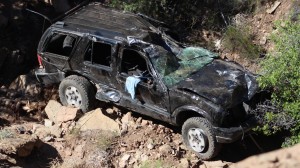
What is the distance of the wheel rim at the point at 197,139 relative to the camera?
8692 mm

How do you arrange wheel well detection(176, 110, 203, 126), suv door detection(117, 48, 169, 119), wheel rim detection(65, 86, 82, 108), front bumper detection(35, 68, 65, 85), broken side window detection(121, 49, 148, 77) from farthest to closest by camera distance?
front bumper detection(35, 68, 65, 85) < wheel rim detection(65, 86, 82, 108) < broken side window detection(121, 49, 148, 77) < suv door detection(117, 48, 169, 119) < wheel well detection(176, 110, 203, 126)

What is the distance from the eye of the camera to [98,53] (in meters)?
9.72

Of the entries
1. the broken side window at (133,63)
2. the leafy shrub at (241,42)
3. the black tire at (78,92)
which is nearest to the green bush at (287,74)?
the broken side window at (133,63)

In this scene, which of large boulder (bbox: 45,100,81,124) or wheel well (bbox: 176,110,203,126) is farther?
large boulder (bbox: 45,100,81,124)

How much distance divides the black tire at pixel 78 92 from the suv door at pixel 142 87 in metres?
0.78

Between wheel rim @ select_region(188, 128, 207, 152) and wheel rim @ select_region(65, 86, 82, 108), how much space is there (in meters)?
2.47

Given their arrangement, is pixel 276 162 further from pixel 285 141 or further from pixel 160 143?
pixel 160 143

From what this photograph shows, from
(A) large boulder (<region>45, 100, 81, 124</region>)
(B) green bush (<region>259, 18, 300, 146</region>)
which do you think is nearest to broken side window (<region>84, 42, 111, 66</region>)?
(A) large boulder (<region>45, 100, 81, 124</region>)

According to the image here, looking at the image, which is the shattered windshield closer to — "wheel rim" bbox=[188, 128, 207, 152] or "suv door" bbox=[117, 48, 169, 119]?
"suv door" bbox=[117, 48, 169, 119]

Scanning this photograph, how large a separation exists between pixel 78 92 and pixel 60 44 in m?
1.00

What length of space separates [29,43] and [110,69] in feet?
11.0

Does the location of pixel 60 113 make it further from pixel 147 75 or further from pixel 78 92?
pixel 147 75

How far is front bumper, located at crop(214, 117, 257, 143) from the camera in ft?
27.5

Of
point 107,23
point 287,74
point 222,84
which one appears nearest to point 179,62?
point 222,84
